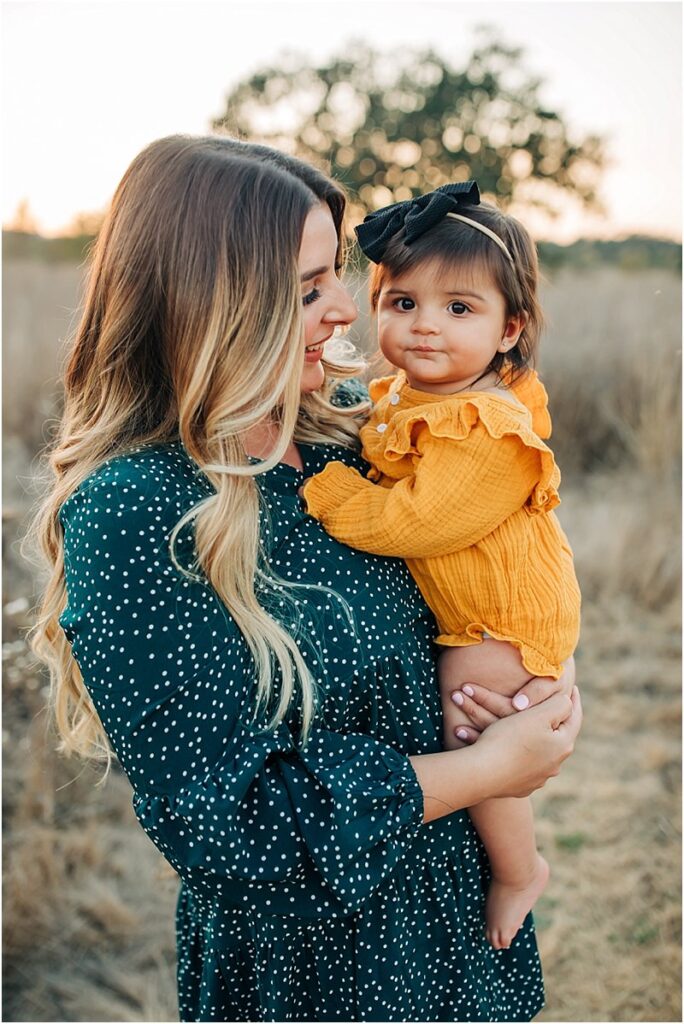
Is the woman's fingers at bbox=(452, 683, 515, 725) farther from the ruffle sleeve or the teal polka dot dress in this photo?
the ruffle sleeve

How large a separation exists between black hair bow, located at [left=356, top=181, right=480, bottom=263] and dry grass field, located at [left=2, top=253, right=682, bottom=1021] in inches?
27.6

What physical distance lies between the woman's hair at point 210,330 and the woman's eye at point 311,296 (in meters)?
0.06

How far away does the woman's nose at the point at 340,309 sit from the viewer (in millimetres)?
1482

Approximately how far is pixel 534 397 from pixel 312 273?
0.58 metres

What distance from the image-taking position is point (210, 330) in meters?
1.36

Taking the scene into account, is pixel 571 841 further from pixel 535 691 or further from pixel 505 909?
pixel 535 691

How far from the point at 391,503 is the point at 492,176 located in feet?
20.5

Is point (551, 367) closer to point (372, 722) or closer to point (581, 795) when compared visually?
point (581, 795)

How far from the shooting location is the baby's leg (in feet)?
5.11

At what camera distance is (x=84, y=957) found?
2727 millimetres

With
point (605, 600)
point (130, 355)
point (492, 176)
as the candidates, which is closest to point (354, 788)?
point (130, 355)

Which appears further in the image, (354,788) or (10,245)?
(10,245)

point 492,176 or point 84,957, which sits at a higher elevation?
point 492,176

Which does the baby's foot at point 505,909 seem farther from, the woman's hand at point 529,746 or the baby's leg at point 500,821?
the woman's hand at point 529,746
